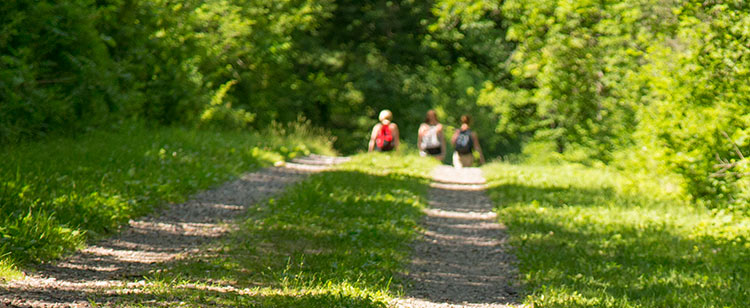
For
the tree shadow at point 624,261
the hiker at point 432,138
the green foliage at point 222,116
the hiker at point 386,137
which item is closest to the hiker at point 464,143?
the hiker at point 432,138

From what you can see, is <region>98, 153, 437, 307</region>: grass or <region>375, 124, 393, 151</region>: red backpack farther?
<region>375, 124, 393, 151</region>: red backpack

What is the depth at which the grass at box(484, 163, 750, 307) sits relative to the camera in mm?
6430

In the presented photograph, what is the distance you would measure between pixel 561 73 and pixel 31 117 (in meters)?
12.4

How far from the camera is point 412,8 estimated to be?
31.2 meters

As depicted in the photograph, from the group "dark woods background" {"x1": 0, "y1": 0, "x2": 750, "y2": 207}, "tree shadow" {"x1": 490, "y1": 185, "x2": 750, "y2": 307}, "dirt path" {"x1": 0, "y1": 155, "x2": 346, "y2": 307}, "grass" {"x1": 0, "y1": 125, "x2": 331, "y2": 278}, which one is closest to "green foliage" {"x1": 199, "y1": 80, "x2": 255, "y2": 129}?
"dark woods background" {"x1": 0, "y1": 0, "x2": 750, "y2": 207}

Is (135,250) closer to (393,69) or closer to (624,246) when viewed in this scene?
(624,246)

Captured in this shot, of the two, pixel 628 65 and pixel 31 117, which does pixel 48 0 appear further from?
pixel 628 65

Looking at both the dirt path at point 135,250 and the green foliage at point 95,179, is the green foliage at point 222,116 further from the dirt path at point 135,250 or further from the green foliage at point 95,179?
the dirt path at point 135,250

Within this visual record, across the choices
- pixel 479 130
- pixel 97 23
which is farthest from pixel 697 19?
pixel 479 130

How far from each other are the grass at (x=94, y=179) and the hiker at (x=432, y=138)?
3828mm

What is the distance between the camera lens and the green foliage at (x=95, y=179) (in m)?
7.07

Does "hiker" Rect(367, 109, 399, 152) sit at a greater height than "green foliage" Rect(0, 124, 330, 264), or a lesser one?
lesser

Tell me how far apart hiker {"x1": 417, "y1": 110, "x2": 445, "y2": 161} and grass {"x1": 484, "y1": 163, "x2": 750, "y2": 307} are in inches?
219

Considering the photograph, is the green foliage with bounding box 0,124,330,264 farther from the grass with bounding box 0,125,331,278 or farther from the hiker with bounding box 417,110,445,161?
the hiker with bounding box 417,110,445,161
